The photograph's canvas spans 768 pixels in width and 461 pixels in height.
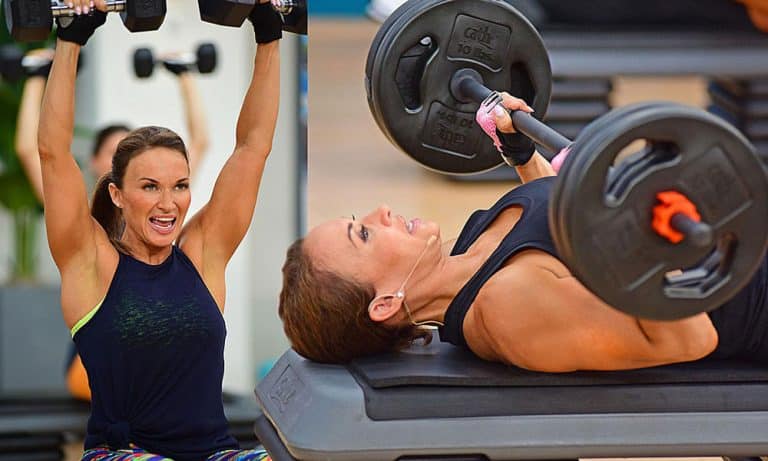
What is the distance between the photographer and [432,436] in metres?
1.78

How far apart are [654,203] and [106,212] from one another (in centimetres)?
84

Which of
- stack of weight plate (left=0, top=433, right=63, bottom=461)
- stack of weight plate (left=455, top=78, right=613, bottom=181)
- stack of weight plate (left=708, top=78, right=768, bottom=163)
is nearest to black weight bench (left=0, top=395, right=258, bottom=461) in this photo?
stack of weight plate (left=0, top=433, right=63, bottom=461)

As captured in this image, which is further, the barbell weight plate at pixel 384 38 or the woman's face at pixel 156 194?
the barbell weight plate at pixel 384 38

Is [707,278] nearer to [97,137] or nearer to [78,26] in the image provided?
[78,26]

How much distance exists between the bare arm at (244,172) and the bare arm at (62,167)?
186 mm

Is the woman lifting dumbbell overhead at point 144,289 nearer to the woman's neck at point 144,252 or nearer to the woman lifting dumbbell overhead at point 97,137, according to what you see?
the woman's neck at point 144,252

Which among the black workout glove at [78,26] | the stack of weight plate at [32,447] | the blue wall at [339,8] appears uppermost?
the blue wall at [339,8]

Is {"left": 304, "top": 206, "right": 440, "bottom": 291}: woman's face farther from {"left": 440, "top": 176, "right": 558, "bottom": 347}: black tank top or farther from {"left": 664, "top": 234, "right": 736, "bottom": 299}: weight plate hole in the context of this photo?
{"left": 664, "top": 234, "right": 736, "bottom": 299}: weight plate hole

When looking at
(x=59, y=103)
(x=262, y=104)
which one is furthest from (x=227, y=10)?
(x=59, y=103)

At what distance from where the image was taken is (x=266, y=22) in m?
1.92

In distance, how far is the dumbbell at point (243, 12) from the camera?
1843 millimetres

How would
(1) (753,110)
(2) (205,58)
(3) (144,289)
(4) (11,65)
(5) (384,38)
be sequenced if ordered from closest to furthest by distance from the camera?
(3) (144,289), (5) (384,38), (2) (205,58), (4) (11,65), (1) (753,110)

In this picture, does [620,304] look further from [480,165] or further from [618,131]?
[480,165]

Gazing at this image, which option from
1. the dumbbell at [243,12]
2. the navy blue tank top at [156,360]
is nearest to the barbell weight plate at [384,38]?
the dumbbell at [243,12]
